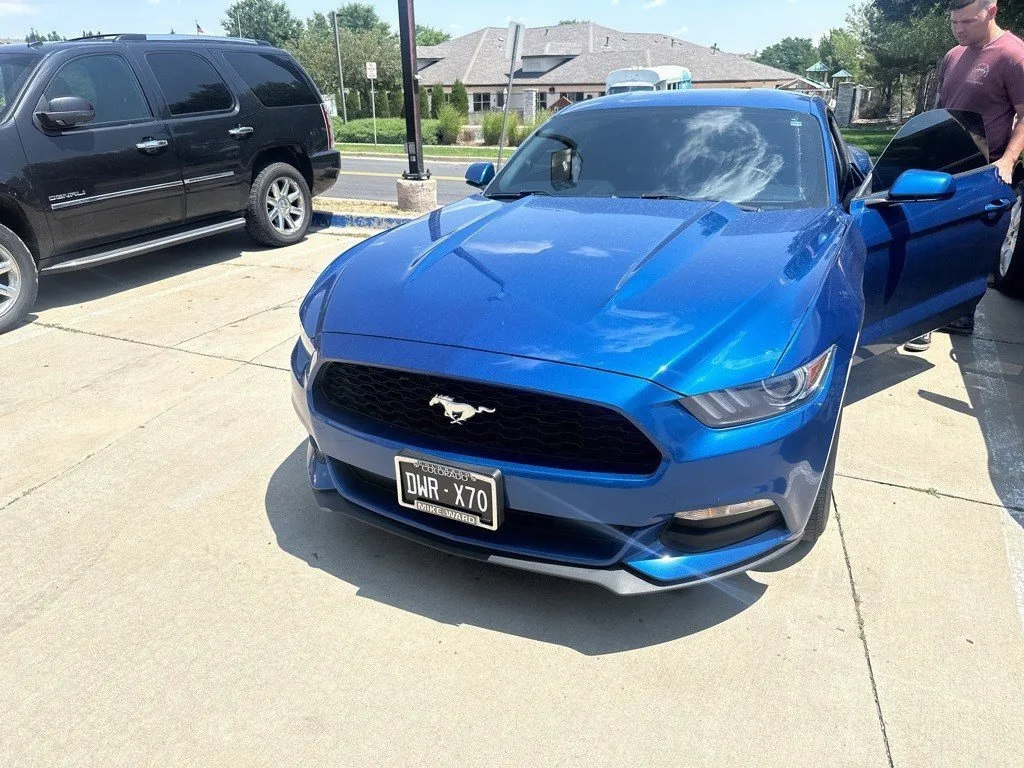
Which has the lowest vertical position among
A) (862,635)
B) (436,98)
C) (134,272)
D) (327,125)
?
(862,635)

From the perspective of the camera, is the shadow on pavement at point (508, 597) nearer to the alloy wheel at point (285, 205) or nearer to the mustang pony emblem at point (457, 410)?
the mustang pony emblem at point (457, 410)

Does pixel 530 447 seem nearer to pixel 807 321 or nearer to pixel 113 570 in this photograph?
pixel 807 321

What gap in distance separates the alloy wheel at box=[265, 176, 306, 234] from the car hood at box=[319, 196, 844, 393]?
4.64 meters

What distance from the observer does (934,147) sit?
3.96 meters

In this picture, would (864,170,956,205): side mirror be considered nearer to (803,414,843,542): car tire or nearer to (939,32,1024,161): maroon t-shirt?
(803,414,843,542): car tire

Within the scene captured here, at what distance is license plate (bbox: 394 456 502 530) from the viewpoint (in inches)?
85.7

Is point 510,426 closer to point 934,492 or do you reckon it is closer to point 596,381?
point 596,381

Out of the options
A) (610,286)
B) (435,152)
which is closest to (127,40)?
(610,286)

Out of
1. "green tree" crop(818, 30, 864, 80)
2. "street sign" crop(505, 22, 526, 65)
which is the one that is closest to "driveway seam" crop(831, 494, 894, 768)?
"street sign" crop(505, 22, 526, 65)

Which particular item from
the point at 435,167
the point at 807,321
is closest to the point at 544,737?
the point at 807,321

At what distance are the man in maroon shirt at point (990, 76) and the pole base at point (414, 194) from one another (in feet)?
18.1

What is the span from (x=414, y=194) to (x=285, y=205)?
174 centimetres

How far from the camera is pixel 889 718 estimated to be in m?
2.08

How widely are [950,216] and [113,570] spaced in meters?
4.15
